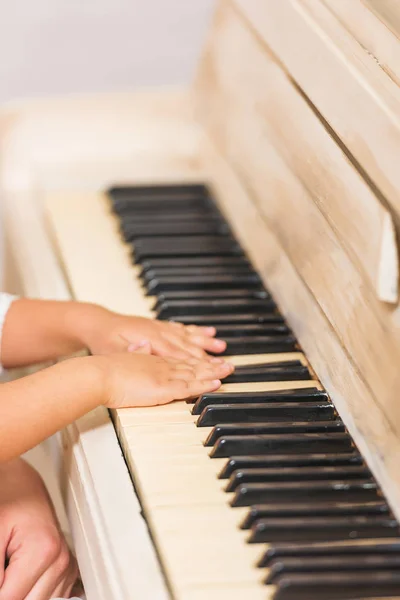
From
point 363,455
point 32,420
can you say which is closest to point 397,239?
point 363,455

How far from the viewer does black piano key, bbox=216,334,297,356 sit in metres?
1.70

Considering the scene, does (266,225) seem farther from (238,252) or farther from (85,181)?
(85,181)

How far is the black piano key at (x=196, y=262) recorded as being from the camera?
1937 millimetres

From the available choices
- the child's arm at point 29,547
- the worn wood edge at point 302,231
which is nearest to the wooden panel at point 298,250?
the worn wood edge at point 302,231

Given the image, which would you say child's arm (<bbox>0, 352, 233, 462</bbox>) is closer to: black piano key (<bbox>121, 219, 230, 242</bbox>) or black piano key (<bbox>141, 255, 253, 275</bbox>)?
black piano key (<bbox>141, 255, 253, 275</bbox>)

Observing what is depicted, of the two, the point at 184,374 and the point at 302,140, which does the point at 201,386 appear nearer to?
the point at 184,374

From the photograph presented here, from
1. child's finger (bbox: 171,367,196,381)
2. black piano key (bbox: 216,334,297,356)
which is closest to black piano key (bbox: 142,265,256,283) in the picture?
black piano key (bbox: 216,334,297,356)

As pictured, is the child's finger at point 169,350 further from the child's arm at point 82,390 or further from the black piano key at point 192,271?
the black piano key at point 192,271

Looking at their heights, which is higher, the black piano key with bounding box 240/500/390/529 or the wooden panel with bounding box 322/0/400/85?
the wooden panel with bounding box 322/0/400/85

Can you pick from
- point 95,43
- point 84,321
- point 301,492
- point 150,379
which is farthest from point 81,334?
point 95,43

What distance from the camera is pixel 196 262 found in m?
1.95

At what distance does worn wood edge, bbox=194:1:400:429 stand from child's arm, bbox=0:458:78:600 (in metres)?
0.55

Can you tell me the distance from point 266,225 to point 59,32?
3.70ft

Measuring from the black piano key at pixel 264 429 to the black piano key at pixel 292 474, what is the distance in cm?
9
